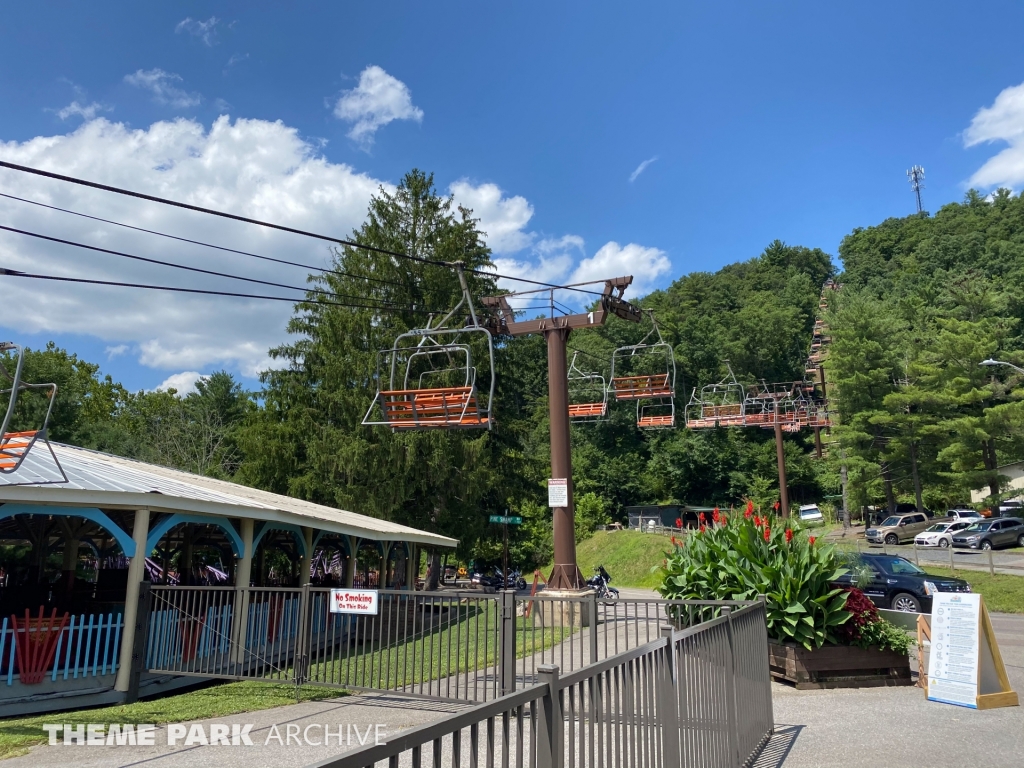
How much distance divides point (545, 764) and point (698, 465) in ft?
215

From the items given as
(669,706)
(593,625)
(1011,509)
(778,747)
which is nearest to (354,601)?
(593,625)

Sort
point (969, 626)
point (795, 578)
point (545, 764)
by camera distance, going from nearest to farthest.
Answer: point (545, 764)
point (969, 626)
point (795, 578)

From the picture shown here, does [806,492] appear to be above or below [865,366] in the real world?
below

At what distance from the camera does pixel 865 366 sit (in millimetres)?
47344

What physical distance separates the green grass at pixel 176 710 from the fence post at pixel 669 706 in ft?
19.3

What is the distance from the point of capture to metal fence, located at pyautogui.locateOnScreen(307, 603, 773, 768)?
2.38 m

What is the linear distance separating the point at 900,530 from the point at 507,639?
1490 inches

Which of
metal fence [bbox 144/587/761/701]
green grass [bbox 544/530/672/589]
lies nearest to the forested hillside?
green grass [bbox 544/530/672/589]

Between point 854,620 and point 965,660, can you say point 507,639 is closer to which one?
point 854,620

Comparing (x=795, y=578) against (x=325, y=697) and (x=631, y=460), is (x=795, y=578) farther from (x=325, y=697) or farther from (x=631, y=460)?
(x=631, y=460)

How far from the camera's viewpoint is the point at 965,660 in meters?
8.01

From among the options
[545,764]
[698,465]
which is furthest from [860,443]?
[545,764]

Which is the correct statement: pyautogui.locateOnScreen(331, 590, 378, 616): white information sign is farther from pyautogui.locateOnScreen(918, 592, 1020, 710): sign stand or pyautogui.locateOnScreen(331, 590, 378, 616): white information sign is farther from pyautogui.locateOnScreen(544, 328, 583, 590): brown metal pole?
pyautogui.locateOnScreen(544, 328, 583, 590): brown metal pole

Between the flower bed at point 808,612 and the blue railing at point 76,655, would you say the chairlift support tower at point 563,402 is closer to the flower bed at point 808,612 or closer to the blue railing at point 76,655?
the flower bed at point 808,612
